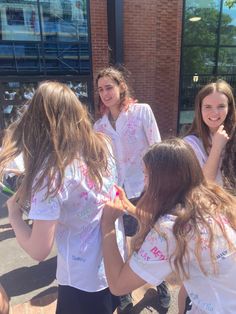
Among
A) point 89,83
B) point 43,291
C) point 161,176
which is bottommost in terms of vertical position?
point 43,291

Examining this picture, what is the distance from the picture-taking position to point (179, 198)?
4.16ft

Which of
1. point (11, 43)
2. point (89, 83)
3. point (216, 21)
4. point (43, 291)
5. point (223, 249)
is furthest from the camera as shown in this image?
point (216, 21)

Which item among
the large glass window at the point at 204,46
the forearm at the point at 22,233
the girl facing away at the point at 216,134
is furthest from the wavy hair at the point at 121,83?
the large glass window at the point at 204,46

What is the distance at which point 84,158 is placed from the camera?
55.1 inches

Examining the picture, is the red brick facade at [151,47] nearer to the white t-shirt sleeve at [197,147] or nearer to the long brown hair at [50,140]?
the white t-shirt sleeve at [197,147]

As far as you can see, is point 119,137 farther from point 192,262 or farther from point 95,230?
point 192,262

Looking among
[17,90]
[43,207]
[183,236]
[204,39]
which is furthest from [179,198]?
[204,39]

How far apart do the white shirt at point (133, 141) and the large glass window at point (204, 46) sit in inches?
242

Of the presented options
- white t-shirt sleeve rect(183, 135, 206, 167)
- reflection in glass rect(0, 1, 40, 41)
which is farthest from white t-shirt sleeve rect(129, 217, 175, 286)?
reflection in glass rect(0, 1, 40, 41)

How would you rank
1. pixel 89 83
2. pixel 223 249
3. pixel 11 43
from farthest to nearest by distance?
pixel 89 83, pixel 11 43, pixel 223 249

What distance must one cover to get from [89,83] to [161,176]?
7.38m

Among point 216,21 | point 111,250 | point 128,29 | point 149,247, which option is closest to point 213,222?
point 149,247

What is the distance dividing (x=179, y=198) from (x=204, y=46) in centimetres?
863

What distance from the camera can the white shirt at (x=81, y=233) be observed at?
53.6 inches
